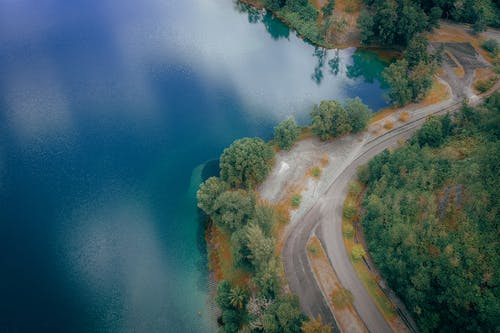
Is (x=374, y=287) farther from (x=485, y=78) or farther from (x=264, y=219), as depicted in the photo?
(x=485, y=78)

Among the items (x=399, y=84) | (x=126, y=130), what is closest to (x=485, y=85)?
(x=399, y=84)

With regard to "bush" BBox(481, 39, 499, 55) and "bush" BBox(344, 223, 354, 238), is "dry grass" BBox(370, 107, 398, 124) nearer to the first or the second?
"bush" BBox(344, 223, 354, 238)

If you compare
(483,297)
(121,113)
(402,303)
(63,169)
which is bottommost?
(402,303)

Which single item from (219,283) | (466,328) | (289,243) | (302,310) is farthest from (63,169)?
(466,328)

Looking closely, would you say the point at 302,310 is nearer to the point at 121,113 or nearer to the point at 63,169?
the point at 63,169

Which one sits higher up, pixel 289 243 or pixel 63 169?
pixel 63 169
